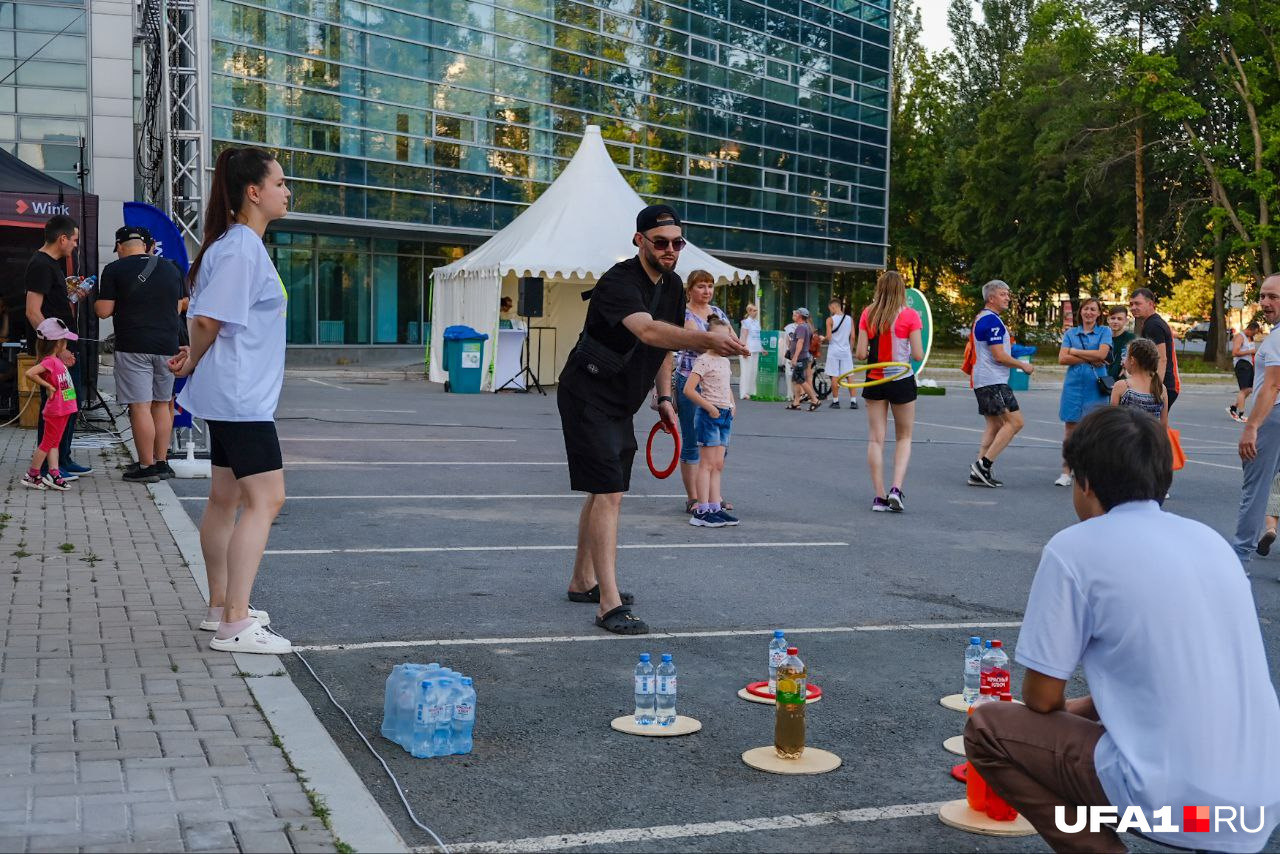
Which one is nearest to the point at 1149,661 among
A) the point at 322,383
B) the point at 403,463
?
the point at 403,463

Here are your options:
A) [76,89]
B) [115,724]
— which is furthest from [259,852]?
[76,89]

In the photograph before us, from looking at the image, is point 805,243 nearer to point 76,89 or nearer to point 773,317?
point 773,317

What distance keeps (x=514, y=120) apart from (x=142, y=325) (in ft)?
107

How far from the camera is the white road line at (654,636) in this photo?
606 cm

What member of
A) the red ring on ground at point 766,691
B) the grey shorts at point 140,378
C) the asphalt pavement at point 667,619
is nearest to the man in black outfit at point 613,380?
the asphalt pavement at point 667,619

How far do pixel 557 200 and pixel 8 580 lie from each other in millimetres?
22221

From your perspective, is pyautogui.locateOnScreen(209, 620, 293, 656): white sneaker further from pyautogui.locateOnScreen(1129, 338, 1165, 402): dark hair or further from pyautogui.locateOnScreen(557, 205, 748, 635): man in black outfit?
pyautogui.locateOnScreen(1129, 338, 1165, 402): dark hair

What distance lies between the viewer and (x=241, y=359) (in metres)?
5.64

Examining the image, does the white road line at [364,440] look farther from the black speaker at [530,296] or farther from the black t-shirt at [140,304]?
the black speaker at [530,296]

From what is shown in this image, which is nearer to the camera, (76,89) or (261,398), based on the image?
(261,398)

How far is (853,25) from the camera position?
55.1 meters

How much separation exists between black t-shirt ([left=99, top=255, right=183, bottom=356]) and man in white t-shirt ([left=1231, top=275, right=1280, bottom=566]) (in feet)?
27.1

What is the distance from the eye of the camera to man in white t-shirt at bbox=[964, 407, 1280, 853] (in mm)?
2984

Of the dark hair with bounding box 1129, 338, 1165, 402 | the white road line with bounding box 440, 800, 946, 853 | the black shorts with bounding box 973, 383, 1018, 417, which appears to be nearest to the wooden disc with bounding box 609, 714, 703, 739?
the white road line with bounding box 440, 800, 946, 853
